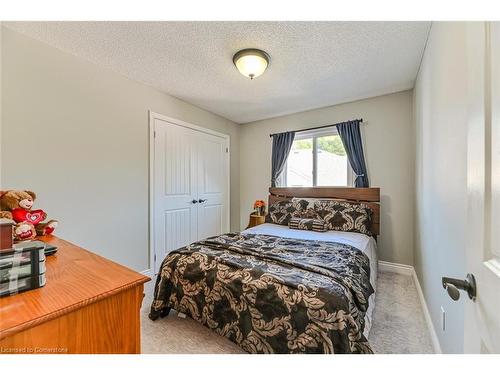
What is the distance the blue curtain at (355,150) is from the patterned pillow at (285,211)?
83 centimetres

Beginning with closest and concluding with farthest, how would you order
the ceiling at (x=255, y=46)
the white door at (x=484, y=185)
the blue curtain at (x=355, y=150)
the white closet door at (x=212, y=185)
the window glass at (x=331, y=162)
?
the white door at (x=484, y=185) < the ceiling at (x=255, y=46) < the blue curtain at (x=355, y=150) < the window glass at (x=331, y=162) < the white closet door at (x=212, y=185)

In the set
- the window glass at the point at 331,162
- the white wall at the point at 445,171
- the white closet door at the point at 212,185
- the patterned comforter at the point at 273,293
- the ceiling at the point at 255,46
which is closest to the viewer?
the white wall at the point at 445,171

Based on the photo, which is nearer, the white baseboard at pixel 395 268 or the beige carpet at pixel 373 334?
the beige carpet at pixel 373 334

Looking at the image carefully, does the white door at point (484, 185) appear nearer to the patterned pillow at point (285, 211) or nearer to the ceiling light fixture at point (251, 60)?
the ceiling light fixture at point (251, 60)

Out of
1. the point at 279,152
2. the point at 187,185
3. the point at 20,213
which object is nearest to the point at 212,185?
the point at 187,185

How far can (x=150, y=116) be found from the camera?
2.81 meters

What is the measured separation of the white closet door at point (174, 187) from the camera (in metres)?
2.94

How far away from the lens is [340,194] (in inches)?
126

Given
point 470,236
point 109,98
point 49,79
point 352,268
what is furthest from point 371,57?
point 49,79

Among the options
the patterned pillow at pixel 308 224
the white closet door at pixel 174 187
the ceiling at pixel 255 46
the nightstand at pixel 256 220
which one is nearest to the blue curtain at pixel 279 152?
the nightstand at pixel 256 220

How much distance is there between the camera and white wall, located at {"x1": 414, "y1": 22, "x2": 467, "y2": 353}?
1113 millimetres

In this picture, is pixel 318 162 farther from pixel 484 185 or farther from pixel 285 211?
pixel 484 185

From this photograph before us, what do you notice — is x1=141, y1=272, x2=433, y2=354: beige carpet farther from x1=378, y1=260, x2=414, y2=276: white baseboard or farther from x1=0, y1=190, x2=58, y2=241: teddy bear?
x1=0, y1=190, x2=58, y2=241: teddy bear

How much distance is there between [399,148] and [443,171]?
5.60 feet
